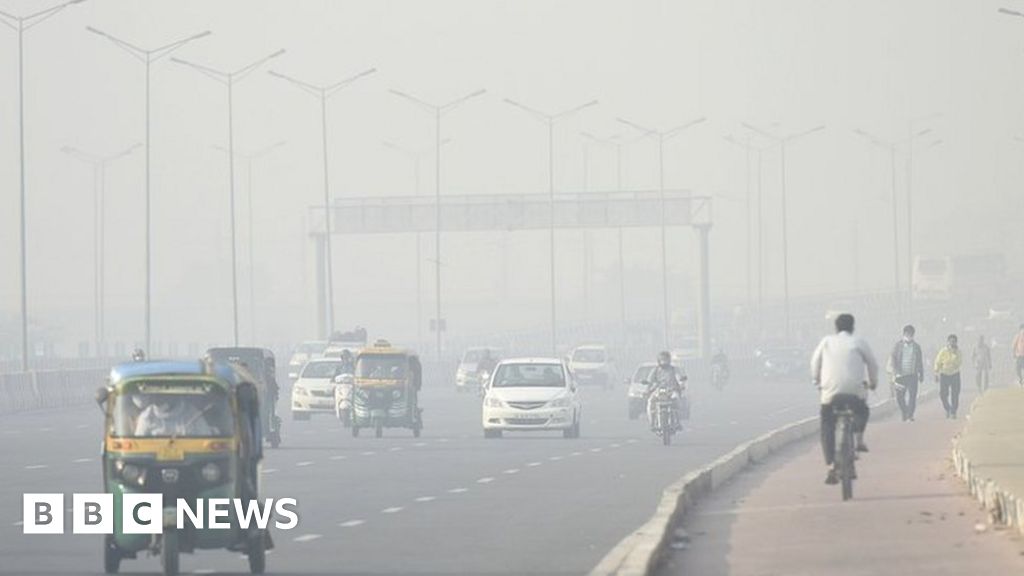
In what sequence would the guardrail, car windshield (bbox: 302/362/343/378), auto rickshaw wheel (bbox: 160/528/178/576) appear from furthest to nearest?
the guardrail < car windshield (bbox: 302/362/343/378) < auto rickshaw wheel (bbox: 160/528/178/576)

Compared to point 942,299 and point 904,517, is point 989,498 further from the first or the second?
point 942,299

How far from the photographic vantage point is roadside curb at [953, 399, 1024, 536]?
67.9ft

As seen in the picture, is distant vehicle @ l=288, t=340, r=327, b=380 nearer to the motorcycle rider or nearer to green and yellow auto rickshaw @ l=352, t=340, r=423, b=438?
green and yellow auto rickshaw @ l=352, t=340, r=423, b=438

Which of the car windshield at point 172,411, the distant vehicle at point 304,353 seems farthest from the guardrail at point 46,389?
the car windshield at point 172,411

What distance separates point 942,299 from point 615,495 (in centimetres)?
12933

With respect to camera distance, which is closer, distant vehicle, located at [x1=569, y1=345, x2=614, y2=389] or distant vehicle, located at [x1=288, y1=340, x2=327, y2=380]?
distant vehicle, located at [x1=288, y1=340, x2=327, y2=380]

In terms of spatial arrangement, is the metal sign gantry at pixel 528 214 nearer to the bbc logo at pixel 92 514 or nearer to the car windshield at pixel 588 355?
the car windshield at pixel 588 355

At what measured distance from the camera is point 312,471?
116 ft

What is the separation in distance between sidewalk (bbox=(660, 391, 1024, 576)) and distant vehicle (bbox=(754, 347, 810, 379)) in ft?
226

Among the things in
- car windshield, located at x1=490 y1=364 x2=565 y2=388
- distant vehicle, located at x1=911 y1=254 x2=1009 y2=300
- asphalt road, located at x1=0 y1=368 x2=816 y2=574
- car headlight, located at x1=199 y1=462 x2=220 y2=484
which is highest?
distant vehicle, located at x1=911 y1=254 x2=1009 y2=300

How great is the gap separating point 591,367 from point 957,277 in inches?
2759

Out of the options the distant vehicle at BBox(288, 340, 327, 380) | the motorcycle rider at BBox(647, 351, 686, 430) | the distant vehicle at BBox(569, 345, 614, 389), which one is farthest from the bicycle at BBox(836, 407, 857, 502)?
the distant vehicle at BBox(569, 345, 614, 389)

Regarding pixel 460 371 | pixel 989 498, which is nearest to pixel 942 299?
pixel 460 371

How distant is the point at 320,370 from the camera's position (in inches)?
2395
